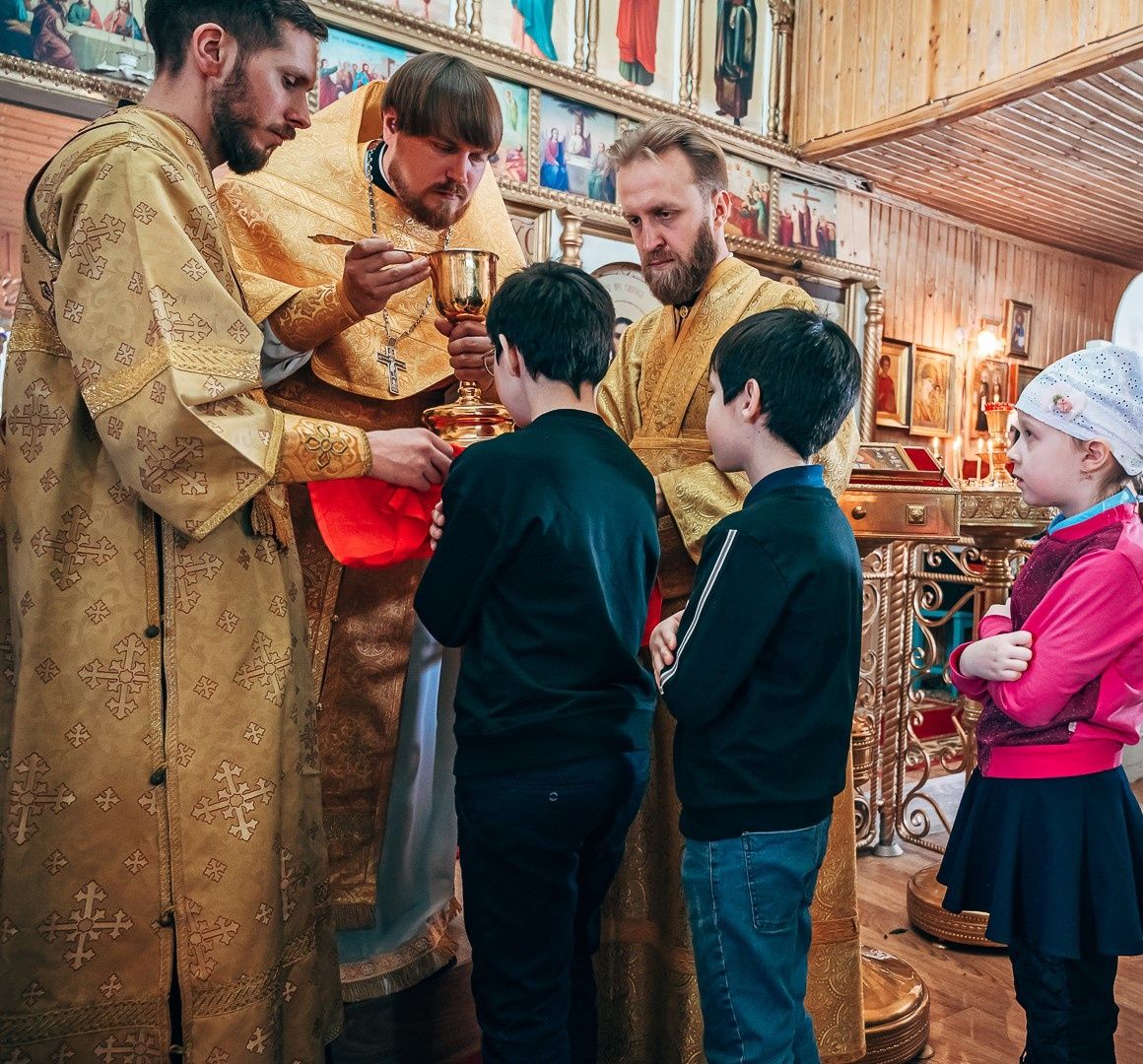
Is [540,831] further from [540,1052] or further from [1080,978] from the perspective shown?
[1080,978]

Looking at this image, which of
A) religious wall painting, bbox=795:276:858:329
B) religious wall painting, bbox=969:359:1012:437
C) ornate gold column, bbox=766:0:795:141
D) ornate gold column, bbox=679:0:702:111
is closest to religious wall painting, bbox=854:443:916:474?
ornate gold column, bbox=679:0:702:111

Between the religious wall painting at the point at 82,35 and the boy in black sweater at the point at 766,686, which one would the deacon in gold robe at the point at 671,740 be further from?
the religious wall painting at the point at 82,35

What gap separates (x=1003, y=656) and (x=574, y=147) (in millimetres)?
5351

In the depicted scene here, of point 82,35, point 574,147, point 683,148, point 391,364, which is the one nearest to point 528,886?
point 391,364

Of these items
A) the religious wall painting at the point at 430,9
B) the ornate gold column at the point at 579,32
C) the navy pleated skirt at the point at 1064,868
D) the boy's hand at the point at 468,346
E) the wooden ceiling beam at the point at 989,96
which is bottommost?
the navy pleated skirt at the point at 1064,868

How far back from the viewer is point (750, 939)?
1.59 metres

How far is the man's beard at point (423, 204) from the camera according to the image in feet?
8.15

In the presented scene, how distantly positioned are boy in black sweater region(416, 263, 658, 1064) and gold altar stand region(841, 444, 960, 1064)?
108 cm

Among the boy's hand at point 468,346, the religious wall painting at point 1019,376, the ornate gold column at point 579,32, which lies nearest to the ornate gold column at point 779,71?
the ornate gold column at point 579,32

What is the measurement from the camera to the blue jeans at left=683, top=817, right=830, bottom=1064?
1.59 meters

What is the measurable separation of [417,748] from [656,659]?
1.29 m

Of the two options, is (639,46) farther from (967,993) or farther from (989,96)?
(967,993)

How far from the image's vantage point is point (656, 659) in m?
1.65

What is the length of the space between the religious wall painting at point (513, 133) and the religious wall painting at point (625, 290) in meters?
0.84
